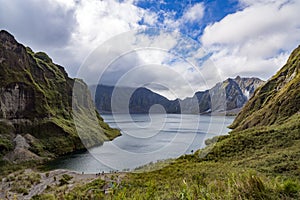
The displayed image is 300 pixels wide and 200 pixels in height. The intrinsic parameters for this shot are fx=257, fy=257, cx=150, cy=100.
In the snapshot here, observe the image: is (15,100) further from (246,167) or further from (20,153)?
(246,167)

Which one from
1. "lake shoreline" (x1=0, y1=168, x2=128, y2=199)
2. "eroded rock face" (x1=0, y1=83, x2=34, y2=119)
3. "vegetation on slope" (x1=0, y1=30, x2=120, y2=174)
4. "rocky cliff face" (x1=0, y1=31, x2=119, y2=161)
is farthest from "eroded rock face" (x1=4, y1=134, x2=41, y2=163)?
"lake shoreline" (x1=0, y1=168, x2=128, y2=199)

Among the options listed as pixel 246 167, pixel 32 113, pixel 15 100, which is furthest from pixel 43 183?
pixel 32 113

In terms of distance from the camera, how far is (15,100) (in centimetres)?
5666

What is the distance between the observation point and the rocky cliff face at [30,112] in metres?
52.7

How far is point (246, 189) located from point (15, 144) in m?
54.6

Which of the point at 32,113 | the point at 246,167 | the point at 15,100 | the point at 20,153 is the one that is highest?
the point at 15,100

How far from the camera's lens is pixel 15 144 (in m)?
50.2

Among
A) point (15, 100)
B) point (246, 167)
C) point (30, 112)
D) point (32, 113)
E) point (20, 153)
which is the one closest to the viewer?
point (246, 167)

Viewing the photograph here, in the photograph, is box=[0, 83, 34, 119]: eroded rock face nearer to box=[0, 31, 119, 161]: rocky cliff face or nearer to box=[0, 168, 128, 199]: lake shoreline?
box=[0, 31, 119, 161]: rocky cliff face

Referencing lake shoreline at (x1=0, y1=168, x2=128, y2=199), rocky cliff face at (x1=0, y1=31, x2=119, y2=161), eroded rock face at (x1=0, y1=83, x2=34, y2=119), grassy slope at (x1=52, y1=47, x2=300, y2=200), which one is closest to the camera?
grassy slope at (x1=52, y1=47, x2=300, y2=200)

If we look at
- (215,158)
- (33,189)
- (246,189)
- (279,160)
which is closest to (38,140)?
(33,189)

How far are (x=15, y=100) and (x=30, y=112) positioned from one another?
435 centimetres

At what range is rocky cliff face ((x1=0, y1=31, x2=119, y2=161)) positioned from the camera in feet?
173

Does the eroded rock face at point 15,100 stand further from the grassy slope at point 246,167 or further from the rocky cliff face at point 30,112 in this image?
the grassy slope at point 246,167
